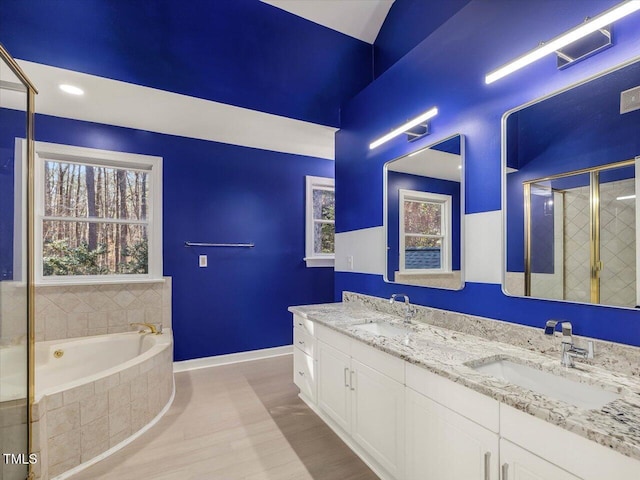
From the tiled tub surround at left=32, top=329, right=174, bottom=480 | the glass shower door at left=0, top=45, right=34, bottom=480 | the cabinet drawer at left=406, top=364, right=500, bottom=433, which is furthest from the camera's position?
the tiled tub surround at left=32, top=329, right=174, bottom=480

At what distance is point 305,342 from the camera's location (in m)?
2.51

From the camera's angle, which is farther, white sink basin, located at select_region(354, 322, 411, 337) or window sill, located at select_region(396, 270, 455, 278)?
white sink basin, located at select_region(354, 322, 411, 337)

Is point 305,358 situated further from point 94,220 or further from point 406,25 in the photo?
point 406,25

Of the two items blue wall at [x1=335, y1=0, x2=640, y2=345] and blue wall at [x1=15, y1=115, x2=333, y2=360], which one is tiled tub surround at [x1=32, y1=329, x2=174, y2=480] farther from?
blue wall at [x1=335, y1=0, x2=640, y2=345]

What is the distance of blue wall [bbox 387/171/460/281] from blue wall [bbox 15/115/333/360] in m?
1.73

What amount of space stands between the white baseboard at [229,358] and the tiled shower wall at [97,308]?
48cm

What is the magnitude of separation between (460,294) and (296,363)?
5.01 feet

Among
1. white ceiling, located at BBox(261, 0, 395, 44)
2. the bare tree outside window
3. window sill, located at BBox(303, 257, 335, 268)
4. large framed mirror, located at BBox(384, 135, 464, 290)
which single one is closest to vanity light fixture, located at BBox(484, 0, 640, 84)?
large framed mirror, located at BBox(384, 135, 464, 290)

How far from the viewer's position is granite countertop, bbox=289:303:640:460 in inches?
32.8

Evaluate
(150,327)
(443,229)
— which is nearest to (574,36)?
(443,229)

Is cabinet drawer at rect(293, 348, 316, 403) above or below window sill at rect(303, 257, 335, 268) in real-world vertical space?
below

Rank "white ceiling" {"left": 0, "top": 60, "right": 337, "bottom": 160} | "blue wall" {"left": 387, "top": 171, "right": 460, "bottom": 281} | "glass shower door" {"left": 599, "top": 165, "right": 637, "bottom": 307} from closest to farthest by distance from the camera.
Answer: "glass shower door" {"left": 599, "top": 165, "right": 637, "bottom": 307}, "blue wall" {"left": 387, "top": 171, "right": 460, "bottom": 281}, "white ceiling" {"left": 0, "top": 60, "right": 337, "bottom": 160}

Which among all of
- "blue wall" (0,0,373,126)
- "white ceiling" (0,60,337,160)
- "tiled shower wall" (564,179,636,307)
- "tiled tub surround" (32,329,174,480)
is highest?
"blue wall" (0,0,373,126)

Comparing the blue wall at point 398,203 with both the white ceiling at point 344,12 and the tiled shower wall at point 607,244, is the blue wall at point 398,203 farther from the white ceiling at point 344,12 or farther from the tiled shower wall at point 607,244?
the white ceiling at point 344,12
